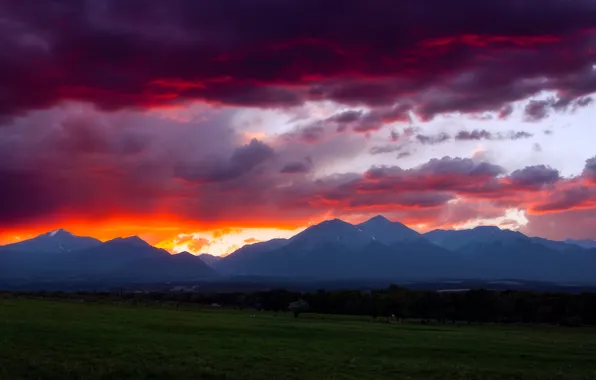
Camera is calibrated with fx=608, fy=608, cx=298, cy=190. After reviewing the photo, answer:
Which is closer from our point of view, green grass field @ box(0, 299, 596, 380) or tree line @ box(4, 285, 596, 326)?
green grass field @ box(0, 299, 596, 380)

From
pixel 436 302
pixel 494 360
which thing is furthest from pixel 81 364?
pixel 436 302

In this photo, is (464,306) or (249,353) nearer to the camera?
(249,353)

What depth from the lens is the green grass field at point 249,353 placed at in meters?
30.4

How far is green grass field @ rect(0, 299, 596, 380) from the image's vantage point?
99.8 feet

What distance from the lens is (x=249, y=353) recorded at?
1479 inches

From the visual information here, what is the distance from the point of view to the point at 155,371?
98.4 ft

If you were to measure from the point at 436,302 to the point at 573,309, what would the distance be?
23627mm

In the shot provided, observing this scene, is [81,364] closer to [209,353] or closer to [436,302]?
[209,353]

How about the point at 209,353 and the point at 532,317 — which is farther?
the point at 532,317

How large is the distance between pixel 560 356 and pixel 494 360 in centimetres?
604

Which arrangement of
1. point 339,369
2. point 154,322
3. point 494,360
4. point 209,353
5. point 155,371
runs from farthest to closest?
point 154,322 → point 494,360 → point 209,353 → point 339,369 → point 155,371

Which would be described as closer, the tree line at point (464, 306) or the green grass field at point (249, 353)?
the green grass field at point (249, 353)

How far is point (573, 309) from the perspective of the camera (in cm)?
10750

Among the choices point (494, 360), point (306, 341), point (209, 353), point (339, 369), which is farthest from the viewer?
point (306, 341)
